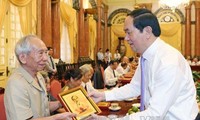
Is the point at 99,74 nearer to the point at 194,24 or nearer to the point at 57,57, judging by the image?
the point at 57,57

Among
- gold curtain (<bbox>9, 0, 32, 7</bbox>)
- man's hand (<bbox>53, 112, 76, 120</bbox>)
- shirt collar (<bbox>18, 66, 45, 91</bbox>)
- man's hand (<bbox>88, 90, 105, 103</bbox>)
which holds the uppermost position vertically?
gold curtain (<bbox>9, 0, 32, 7</bbox>)

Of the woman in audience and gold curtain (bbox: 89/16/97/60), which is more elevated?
gold curtain (bbox: 89/16/97/60)

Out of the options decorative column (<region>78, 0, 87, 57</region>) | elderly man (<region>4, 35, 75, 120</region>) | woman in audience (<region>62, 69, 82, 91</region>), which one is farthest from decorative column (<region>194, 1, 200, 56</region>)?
elderly man (<region>4, 35, 75, 120</region>)

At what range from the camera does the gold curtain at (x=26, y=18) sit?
7190 mm

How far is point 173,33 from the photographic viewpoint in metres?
16.7

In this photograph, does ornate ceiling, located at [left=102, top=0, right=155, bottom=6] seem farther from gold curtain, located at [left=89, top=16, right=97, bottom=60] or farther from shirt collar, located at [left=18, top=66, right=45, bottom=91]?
shirt collar, located at [left=18, top=66, right=45, bottom=91]

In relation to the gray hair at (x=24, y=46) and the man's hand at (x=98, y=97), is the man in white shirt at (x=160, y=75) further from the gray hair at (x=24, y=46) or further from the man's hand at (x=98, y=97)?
the gray hair at (x=24, y=46)

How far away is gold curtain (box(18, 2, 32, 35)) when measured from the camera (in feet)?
23.6

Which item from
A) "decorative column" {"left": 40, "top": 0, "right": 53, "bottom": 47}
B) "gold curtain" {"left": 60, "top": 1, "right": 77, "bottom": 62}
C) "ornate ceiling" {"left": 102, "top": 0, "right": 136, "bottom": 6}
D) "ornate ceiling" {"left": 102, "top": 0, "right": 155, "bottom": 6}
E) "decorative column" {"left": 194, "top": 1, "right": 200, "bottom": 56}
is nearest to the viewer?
"decorative column" {"left": 40, "top": 0, "right": 53, "bottom": 47}

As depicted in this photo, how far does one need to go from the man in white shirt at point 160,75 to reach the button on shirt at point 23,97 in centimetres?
76

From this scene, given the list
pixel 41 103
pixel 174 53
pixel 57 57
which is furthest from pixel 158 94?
pixel 57 57

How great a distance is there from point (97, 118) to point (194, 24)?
15944 millimetres

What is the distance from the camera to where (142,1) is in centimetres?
1705

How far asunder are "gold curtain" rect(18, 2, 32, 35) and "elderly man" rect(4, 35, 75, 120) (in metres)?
5.38
